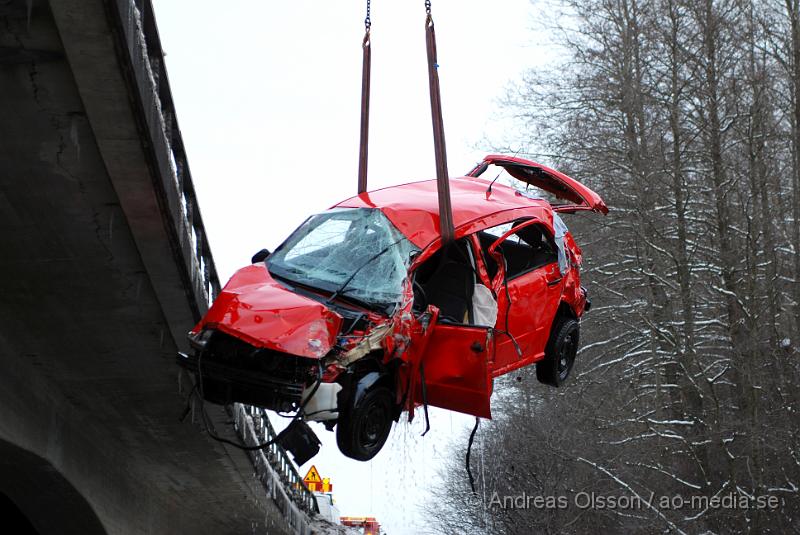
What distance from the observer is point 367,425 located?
1005cm

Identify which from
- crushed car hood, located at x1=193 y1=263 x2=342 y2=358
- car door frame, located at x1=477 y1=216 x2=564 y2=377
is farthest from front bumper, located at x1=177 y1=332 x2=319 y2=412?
car door frame, located at x1=477 y1=216 x2=564 y2=377

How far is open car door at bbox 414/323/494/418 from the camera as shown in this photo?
10555 mm

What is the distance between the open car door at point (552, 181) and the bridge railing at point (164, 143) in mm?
3339

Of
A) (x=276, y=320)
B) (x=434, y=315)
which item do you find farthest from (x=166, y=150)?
(x=434, y=315)

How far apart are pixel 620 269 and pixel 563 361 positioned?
578 inches

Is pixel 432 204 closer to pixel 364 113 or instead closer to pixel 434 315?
pixel 434 315

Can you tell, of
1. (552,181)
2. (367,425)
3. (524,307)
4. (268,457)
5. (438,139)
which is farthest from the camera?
(268,457)

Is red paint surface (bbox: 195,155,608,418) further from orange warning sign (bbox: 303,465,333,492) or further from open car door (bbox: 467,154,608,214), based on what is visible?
orange warning sign (bbox: 303,465,333,492)

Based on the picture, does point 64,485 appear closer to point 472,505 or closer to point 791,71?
point 791,71

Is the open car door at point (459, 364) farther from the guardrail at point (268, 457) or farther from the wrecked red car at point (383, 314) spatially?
the guardrail at point (268, 457)

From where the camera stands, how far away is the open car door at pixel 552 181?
1409 centimetres

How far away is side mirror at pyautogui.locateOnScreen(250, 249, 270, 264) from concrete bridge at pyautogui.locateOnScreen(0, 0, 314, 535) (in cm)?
97

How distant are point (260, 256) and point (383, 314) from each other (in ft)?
5.25

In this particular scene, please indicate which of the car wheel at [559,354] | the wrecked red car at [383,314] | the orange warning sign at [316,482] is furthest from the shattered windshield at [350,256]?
the orange warning sign at [316,482]
